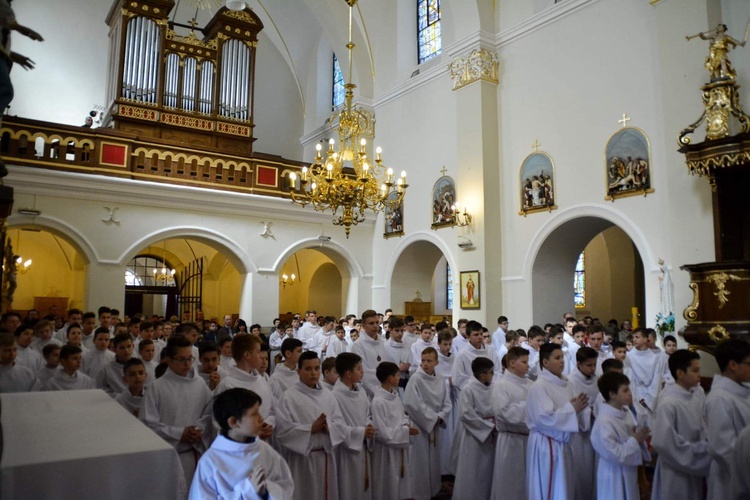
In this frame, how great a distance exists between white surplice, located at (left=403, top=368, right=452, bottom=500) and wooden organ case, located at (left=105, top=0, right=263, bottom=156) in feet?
34.7

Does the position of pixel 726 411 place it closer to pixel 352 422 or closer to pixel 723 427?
pixel 723 427

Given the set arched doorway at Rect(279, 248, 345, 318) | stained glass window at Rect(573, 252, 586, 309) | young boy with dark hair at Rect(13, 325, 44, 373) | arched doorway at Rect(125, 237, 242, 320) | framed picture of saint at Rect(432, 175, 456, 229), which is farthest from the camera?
arched doorway at Rect(279, 248, 345, 318)

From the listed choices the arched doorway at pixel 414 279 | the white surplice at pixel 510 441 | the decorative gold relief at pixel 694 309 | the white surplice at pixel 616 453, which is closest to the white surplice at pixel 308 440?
the white surplice at pixel 510 441

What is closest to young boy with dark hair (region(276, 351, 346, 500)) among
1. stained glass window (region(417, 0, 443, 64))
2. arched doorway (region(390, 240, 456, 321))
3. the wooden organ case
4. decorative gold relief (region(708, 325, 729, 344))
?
decorative gold relief (region(708, 325, 729, 344))

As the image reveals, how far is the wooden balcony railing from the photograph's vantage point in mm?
12281

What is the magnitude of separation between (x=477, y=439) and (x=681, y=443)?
1904 millimetres

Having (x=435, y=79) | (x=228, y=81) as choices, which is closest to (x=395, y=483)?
(x=435, y=79)

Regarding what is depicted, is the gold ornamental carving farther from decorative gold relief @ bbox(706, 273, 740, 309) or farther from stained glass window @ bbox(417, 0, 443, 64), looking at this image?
decorative gold relief @ bbox(706, 273, 740, 309)

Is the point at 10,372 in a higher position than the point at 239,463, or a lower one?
higher

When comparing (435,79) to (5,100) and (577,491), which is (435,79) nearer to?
(577,491)

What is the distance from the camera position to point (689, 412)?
4.15m

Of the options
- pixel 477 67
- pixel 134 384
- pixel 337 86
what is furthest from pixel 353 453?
pixel 337 86

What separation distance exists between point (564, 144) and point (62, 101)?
14.3m

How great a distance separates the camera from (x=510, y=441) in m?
5.16
